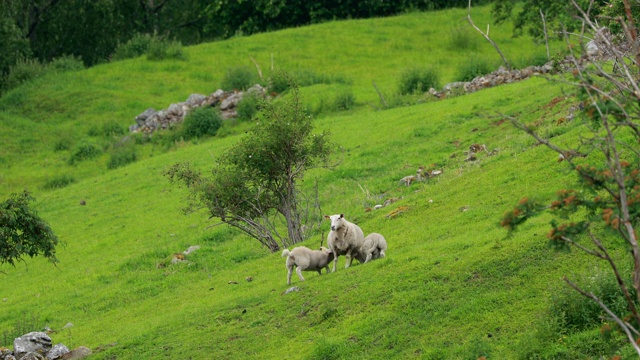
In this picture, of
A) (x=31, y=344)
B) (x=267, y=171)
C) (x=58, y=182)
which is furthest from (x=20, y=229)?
(x=58, y=182)

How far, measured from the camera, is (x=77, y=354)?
21.5 meters

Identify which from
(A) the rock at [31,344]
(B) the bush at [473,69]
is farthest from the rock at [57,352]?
(B) the bush at [473,69]

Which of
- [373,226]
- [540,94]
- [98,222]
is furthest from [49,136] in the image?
[373,226]

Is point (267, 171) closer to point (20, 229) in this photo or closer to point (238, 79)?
point (20, 229)

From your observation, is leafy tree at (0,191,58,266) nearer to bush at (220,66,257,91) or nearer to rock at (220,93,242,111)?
rock at (220,93,242,111)

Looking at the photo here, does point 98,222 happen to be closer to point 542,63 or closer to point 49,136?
point 49,136

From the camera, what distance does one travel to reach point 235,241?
3303 centimetres

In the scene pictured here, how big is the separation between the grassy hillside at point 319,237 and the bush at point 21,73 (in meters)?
1.36

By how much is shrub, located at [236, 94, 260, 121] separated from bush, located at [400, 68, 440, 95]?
7703mm

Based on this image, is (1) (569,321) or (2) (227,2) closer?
(1) (569,321)

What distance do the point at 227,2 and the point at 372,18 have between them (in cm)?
1115

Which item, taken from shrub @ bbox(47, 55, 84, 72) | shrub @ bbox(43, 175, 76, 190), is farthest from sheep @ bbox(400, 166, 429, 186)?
shrub @ bbox(47, 55, 84, 72)

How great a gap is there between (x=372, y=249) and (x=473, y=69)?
3024 centimetres

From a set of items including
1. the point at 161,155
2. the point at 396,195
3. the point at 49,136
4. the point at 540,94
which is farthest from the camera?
the point at 49,136
